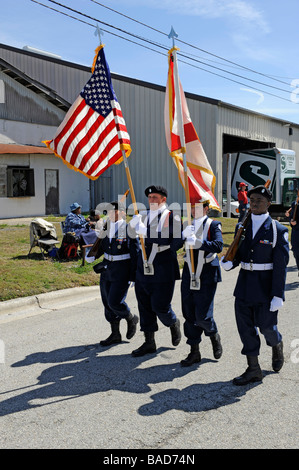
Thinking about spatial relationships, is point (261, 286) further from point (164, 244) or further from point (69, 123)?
point (69, 123)

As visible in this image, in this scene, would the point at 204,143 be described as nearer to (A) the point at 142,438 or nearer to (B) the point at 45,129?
(B) the point at 45,129

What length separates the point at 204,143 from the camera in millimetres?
23500

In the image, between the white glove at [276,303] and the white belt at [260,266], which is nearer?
the white glove at [276,303]

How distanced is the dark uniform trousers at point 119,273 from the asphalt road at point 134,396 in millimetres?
488

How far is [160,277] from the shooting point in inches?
200

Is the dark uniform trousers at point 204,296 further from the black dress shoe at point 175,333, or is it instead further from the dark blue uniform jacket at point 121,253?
the dark blue uniform jacket at point 121,253

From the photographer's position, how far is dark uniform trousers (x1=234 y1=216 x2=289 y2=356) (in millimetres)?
4422

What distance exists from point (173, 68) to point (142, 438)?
3.92 meters

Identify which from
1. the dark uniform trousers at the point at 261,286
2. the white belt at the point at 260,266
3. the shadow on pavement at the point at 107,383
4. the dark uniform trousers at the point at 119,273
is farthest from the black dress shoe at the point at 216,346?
the dark uniform trousers at the point at 119,273

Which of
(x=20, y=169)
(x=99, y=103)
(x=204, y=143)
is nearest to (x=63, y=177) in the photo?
(x=20, y=169)

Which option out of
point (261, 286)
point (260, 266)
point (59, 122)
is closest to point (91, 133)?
point (260, 266)

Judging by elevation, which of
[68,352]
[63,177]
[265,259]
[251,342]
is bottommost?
[68,352]

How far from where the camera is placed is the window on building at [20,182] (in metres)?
18.9

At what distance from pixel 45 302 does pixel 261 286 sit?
14.4 ft
